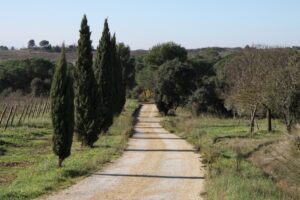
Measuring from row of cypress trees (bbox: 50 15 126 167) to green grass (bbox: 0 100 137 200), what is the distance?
103cm

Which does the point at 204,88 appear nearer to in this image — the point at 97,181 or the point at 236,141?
the point at 236,141

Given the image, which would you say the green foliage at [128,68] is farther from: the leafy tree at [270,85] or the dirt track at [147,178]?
the dirt track at [147,178]

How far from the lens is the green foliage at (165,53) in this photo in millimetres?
108688

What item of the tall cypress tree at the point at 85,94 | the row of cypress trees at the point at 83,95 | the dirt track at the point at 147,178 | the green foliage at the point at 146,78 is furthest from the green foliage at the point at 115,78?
the green foliage at the point at 146,78

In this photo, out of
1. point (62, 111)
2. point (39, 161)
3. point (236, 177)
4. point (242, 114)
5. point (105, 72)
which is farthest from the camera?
point (242, 114)

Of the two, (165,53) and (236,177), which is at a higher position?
(165,53)

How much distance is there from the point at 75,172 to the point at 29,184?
3.17 meters

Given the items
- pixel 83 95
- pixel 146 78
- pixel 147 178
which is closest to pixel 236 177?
pixel 147 178

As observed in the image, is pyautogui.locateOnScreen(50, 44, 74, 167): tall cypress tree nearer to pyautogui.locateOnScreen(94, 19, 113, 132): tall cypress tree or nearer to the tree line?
the tree line

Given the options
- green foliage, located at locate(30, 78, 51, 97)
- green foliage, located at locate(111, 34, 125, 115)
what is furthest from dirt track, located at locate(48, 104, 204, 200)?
green foliage, located at locate(30, 78, 51, 97)

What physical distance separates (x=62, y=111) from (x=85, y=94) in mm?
8114

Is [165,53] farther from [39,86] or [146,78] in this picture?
[39,86]

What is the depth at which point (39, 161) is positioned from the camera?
25141 millimetres

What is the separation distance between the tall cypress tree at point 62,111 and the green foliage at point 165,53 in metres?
86.5
